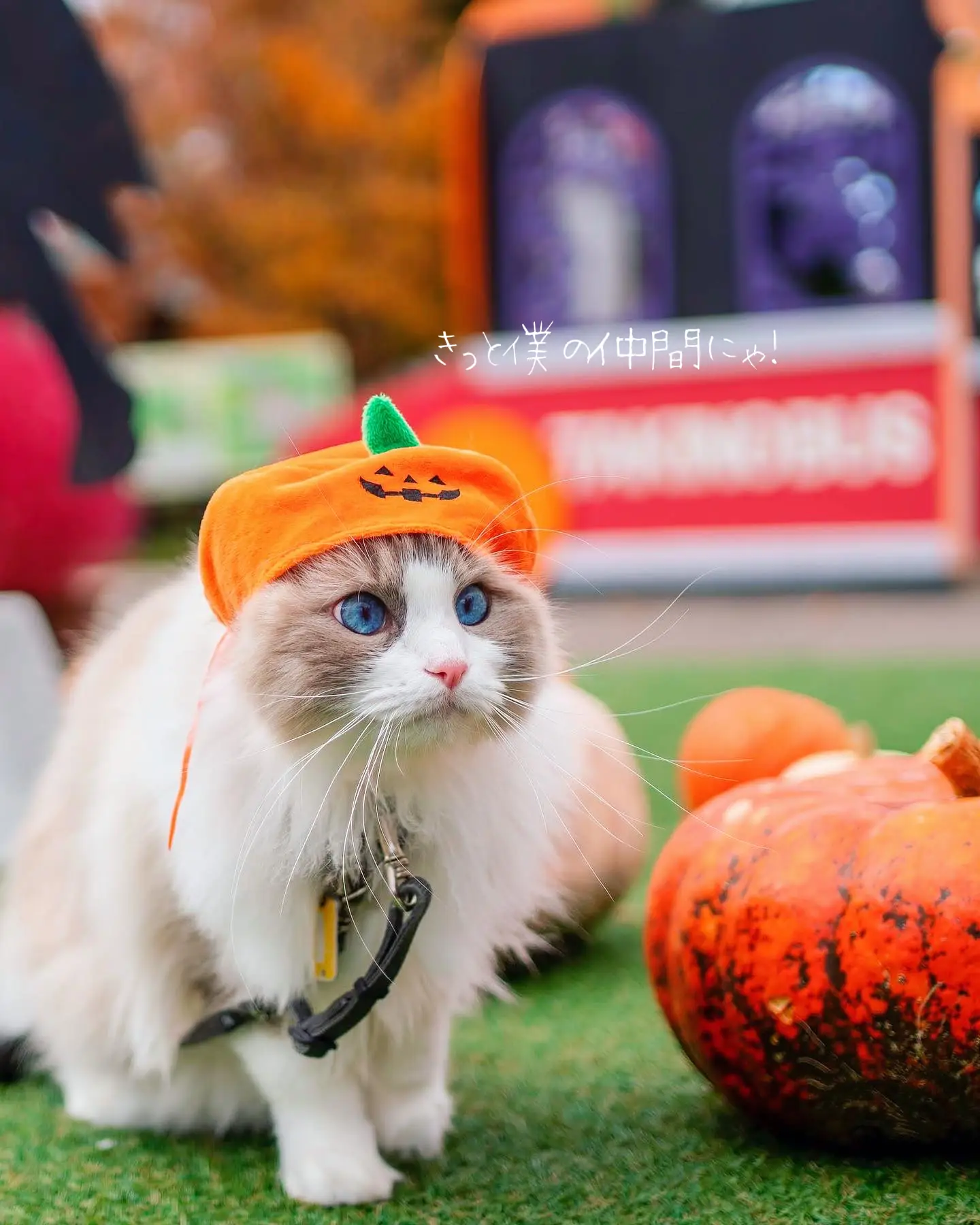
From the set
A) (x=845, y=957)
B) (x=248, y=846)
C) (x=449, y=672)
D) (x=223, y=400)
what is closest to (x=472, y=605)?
(x=449, y=672)

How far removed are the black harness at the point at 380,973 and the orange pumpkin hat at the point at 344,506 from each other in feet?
1.19

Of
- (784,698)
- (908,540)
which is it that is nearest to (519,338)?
(908,540)

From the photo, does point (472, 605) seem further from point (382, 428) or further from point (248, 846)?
point (248, 846)

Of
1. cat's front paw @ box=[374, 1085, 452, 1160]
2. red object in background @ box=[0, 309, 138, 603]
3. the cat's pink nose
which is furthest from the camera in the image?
red object in background @ box=[0, 309, 138, 603]

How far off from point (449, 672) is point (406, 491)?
0.22 m

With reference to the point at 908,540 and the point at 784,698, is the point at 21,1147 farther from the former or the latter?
the point at 908,540

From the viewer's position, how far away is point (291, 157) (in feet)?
57.0

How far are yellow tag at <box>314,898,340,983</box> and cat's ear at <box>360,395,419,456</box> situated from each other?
0.56 m

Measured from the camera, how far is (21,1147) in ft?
6.56

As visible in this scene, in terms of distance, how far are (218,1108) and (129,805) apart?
510 millimetres

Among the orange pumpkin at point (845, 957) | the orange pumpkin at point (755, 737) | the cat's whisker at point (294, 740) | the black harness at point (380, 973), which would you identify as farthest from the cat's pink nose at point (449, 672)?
the orange pumpkin at point (755, 737)

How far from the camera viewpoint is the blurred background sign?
1491 cm

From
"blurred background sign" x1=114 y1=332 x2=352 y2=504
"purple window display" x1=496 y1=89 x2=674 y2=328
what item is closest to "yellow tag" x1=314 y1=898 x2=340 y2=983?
"purple window display" x1=496 y1=89 x2=674 y2=328

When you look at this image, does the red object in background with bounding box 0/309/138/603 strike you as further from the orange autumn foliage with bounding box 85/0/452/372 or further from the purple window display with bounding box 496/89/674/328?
the orange autumn foliage with bounding box 85/0/452/372
